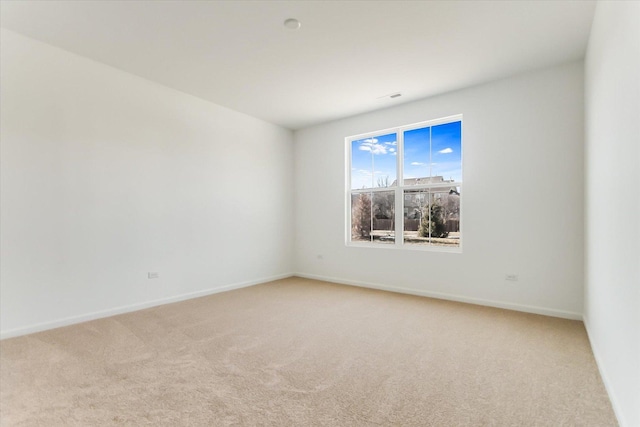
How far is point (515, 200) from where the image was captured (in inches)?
144

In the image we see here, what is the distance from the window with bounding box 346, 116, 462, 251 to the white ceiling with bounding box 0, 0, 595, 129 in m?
0.78

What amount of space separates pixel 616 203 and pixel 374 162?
11.5 ft

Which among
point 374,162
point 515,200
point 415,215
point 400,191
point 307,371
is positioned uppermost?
point 374,162

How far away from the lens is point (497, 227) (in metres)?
3.77

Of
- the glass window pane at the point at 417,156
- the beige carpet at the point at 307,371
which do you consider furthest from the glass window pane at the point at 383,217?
the beige carpet at the point at 307,371

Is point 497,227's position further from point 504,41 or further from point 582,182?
point 504,41

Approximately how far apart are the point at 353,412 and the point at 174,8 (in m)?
3.26

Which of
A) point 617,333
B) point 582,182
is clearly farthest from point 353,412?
point 582,182

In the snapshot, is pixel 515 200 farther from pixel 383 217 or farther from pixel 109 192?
pixel 109 192

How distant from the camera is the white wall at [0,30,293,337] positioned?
290 centimetres

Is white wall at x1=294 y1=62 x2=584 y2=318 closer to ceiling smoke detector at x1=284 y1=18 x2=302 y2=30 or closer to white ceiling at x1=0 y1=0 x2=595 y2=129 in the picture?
white ceiling at x1=0 y1=0 x2=595 y2=129

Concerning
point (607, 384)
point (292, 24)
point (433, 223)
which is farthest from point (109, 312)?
point (607, 384)

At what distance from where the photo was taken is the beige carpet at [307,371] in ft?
5.56

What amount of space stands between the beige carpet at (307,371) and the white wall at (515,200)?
498 mm
